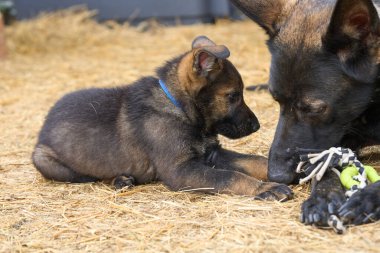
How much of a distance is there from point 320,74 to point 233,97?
0.99 m

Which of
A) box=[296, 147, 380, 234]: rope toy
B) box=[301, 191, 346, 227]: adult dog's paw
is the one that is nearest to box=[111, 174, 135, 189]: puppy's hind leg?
box=[296, 147, 380, 234]: rope toy

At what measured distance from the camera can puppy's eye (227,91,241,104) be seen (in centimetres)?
464

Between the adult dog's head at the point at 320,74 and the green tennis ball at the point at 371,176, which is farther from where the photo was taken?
the green tennis ball at the point at 371,176

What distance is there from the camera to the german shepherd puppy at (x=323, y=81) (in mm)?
3580

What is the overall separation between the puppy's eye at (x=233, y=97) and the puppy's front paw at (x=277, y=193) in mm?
944

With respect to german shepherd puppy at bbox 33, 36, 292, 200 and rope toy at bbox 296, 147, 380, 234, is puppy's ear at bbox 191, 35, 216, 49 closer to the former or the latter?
german shepherd puppy at bbox 33, 36, 292, 200

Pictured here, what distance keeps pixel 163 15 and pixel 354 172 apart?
1238 cm

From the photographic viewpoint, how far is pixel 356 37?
3637mm

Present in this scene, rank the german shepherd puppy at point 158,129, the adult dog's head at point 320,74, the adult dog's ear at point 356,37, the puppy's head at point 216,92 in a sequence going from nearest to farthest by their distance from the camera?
the adult dog's ear at point 356,37
the adult dog's head at point 320,74
the german shepherd puppy at point 158,129
the puppy's head at point 216,92

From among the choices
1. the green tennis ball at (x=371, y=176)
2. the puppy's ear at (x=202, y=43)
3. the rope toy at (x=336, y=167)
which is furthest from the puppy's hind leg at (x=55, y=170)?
the green tennis ball at (x=371, y=176)

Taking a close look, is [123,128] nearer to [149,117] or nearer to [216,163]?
[149,117]

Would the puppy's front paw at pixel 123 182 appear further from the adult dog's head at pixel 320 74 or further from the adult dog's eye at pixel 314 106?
the adult dog's eye at pixel 314 106

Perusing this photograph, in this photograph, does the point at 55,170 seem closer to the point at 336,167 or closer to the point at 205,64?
the point at 205,64

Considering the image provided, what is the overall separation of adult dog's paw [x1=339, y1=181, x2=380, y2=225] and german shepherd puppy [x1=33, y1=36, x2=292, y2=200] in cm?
121
